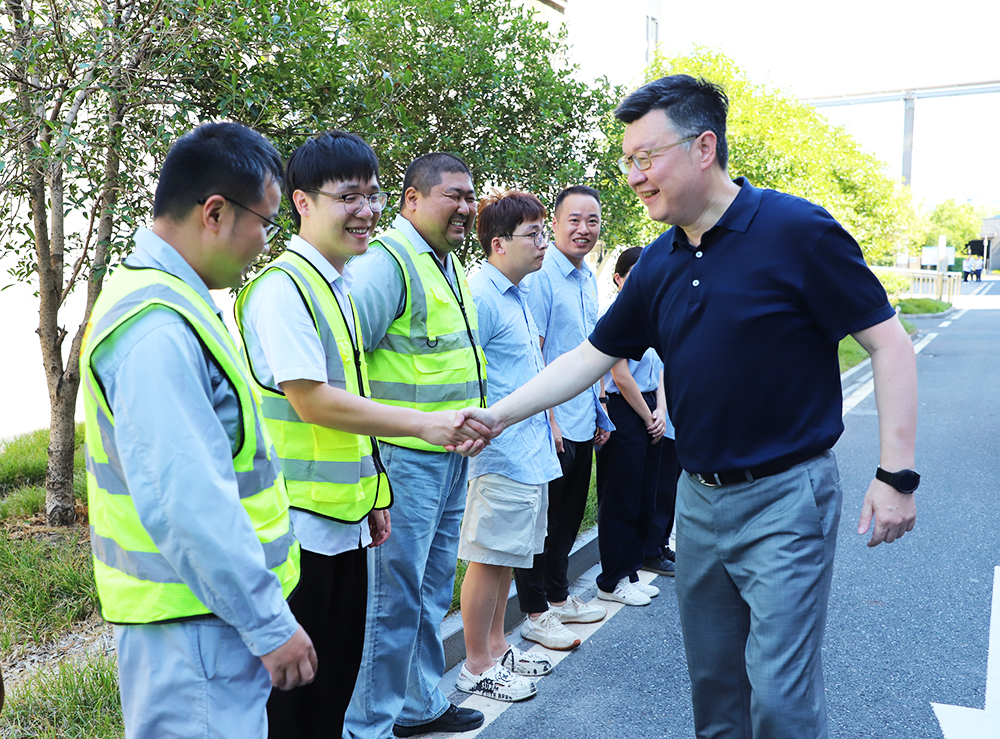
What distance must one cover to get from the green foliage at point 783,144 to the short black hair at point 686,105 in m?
9.08

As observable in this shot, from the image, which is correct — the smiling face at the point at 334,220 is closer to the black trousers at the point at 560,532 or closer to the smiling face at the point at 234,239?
the smiling face at the point at 234,239

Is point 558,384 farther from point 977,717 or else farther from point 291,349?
point 977,717

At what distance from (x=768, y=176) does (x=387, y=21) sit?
9027 millimetres

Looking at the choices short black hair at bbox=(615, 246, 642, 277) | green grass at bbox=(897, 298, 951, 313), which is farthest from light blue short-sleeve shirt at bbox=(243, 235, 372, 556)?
green grass at bbox=(897, 298, 951, 313)

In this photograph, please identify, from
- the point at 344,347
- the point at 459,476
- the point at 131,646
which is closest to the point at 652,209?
the point at 344,347

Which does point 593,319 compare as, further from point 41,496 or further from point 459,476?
point 41,496

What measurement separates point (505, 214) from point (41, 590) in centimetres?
275

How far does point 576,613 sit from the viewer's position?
14.6 feet

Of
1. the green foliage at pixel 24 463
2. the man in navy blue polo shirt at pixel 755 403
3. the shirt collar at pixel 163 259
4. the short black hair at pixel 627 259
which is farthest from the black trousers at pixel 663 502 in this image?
the green foliage at pixel 24 463

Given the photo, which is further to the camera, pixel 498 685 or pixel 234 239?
pixel 498 685

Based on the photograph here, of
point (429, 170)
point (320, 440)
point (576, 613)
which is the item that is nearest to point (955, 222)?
point (576, 613)

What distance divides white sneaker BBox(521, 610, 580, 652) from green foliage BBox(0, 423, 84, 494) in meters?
3.69

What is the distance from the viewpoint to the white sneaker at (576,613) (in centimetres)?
444

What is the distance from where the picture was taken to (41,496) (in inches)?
215
